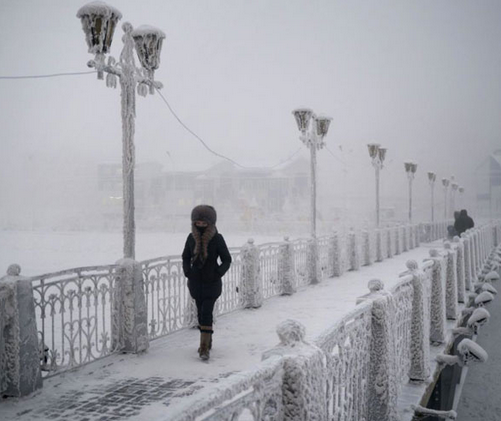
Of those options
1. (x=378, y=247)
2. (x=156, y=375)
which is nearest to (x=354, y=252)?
(x=378, y=247)

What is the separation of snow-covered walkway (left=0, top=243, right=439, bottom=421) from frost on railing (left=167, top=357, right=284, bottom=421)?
2.13 feet

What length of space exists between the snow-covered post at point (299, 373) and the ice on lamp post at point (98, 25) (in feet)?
18.6

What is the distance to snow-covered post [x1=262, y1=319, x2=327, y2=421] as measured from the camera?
8.14 ft

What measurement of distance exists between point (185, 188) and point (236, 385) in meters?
70.9

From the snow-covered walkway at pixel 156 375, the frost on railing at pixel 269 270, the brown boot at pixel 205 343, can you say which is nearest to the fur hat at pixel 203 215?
the brown boot at pixel 205 343

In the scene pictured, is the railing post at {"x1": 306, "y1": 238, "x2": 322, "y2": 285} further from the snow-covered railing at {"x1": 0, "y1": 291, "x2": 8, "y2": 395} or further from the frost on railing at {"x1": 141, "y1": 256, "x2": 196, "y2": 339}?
the snow-covered railing at {"x1": 0, "y1": 291, "x2": 8, "y2": 395}

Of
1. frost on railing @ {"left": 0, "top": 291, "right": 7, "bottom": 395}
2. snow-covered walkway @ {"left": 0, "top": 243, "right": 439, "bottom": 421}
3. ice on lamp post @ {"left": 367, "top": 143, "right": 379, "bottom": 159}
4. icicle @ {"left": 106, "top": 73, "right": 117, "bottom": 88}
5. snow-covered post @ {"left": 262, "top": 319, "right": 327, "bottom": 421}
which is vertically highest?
ice on lamp post @ {"left": 367, "top": 143, "right": 379, "bottom": 159}

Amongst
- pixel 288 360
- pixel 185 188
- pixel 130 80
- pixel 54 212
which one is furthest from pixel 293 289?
pixel 54 212

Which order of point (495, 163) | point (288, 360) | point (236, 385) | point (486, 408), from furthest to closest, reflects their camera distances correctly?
point (495, 163), point (486, 408), point (288, 360), point (236, 385)

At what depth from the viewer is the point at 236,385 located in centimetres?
205

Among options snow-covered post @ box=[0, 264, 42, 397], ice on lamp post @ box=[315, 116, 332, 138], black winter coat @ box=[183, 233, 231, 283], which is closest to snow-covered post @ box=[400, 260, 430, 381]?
black winter coat @ box=[183, 233, 231, 283]

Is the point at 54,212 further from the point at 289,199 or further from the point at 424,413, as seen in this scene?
the point at 424,413

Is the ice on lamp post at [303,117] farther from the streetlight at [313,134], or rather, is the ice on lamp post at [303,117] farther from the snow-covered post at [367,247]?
the snow-covered post at [367,247]

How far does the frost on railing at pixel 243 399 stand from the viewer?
1.83m
